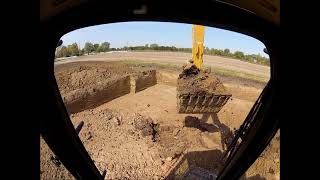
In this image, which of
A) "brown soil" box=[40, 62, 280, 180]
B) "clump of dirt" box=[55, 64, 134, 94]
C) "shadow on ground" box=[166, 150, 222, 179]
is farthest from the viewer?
"clump of dirt" box=[55, 64, 134, 94]

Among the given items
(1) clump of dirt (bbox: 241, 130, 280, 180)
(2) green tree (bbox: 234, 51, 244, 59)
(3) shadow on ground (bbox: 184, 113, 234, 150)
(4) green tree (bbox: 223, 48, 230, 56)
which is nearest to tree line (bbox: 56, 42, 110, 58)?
Result: (4) green tree (bbox: 223, 48, 230, 56)

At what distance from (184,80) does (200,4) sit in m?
10.0

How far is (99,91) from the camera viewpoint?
19.2 meters

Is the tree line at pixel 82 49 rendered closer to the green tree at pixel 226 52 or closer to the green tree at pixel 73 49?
the green tree at pixel 73 49

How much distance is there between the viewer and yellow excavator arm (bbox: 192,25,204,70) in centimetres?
1351

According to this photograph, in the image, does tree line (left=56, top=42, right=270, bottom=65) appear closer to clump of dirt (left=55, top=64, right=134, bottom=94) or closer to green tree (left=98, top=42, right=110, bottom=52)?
green tree (left=98, top=42, right=110, bottom=52)

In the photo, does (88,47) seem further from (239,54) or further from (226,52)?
(239,54)

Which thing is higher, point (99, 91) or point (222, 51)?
point (222, 51)

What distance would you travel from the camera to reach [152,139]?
1441 centimetres

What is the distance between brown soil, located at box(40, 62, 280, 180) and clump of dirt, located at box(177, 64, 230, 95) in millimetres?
2288

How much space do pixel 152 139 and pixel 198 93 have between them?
131 inches

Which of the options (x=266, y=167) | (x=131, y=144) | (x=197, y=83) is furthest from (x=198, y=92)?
(x=131, y=144)
